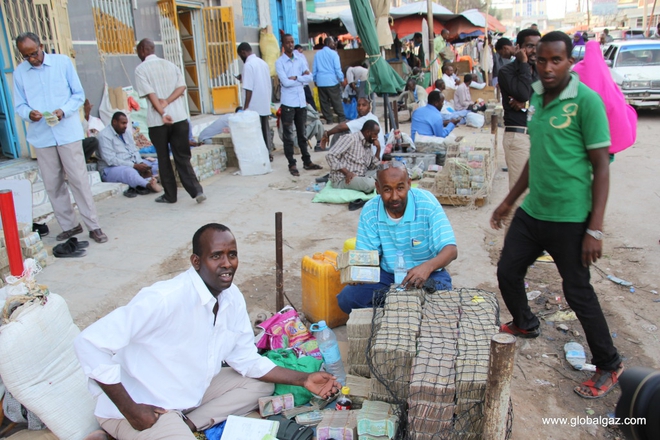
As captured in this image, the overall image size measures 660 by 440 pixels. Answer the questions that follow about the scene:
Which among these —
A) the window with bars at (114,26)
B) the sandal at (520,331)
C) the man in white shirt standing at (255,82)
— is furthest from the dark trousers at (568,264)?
the window with bars at (114,26)

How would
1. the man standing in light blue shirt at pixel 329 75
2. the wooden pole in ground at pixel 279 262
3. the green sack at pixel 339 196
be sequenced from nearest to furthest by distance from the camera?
1. the wooden pole in ground at pixel 279 262
2. the green sack at pixel 339 196
3. the man standing in light blue shirt at pixel 329 75

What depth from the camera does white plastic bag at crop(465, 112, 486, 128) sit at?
12172 mm

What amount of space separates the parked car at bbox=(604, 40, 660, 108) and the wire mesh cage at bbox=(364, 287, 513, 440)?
11.9 metres

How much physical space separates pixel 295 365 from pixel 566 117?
82.2 inches

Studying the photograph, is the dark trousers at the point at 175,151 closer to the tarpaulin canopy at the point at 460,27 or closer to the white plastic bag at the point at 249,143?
the white plastic bag at the point at 249,143

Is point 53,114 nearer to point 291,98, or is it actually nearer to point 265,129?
point 291,98

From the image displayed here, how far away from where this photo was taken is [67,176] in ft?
17.9

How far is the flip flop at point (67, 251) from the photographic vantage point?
5.38m

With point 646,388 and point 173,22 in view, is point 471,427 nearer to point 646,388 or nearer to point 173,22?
point 646,388

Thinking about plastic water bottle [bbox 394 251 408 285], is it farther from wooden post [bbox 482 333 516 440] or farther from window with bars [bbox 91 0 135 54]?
Answer: window with bars [bbox 91 0 135 54]

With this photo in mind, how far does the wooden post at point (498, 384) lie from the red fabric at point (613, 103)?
5.50 feet

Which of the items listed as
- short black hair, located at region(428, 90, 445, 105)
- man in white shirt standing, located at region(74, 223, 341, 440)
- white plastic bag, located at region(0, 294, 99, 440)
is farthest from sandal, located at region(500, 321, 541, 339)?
short black hair, located at region(428, 90, 445, 105)

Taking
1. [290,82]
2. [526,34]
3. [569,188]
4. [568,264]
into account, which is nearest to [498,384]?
[568,264]

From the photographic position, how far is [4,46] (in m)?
6.70
